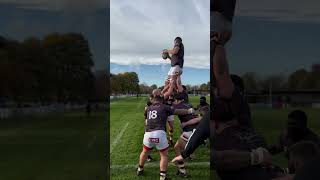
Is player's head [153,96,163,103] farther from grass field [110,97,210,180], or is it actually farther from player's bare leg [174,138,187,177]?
player's bare leg [174,138,187,177]

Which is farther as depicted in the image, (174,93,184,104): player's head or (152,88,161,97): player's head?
(174,93,184,104): player's head

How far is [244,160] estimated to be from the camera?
2.14 m

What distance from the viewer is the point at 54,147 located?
201cm

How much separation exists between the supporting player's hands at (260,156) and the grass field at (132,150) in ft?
4.31

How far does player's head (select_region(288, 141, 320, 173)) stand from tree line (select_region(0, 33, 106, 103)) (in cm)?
96

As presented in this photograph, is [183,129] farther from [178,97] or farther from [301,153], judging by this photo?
[301,153]

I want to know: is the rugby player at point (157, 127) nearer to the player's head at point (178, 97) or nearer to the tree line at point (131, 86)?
Result: the player's head at point (178, 97)

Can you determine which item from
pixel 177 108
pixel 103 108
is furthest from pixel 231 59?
pixel 177 108

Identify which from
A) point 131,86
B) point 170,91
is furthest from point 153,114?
point 131,86

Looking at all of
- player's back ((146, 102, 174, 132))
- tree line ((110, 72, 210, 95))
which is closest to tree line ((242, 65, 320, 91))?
tree line ((110, 72, 210, 95))

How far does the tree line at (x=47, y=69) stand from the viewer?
6.34 feet

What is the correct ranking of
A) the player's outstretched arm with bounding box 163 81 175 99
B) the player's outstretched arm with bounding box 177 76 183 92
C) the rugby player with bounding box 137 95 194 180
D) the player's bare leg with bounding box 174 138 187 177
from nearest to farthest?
the player's outstretched arm with bounding box 177 76 183 92, the player's outstretched arm with bounding box 163 81 175 99, the player's bare leg with bounding box 174 138 187 177, the rugby player with bounding box 137 95 194 180

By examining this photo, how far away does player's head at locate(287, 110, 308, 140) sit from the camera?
213cm

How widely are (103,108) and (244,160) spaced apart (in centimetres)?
69
